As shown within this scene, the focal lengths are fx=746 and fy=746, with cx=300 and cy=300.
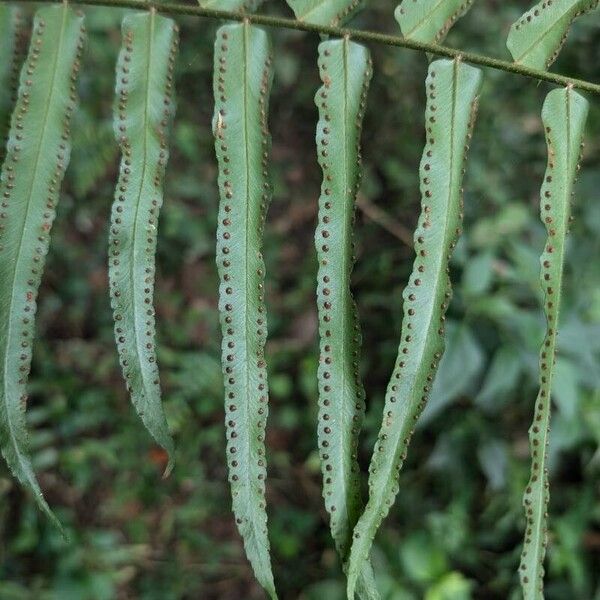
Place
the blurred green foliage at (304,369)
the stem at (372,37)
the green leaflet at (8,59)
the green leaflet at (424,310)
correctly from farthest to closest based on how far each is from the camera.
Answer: the blurred green foliage at (304,369) → the green leaflet at (8,59) → the stem at (372,37) → the green leaflet at (424,310)

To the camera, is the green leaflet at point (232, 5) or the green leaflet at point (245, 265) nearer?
the green leaflet at point (245, 265)

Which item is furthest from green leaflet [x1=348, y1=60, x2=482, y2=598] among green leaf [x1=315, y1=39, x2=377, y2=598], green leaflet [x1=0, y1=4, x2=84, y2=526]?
green leaflet [x1=0, y1=4, x2=84, y2=526]

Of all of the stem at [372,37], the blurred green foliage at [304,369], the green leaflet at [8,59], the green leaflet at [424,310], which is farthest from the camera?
the blurred green foliage at [304,369]

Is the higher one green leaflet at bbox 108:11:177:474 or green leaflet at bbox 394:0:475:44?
green leaflet at bbox 394:0:475:44

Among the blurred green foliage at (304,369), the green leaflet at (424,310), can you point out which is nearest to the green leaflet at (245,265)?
the green leaflet at (424,310)

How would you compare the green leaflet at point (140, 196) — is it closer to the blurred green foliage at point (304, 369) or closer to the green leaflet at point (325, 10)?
the green leaflet at point (325, 10)

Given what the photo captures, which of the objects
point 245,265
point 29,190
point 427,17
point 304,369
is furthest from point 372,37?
point 304,369

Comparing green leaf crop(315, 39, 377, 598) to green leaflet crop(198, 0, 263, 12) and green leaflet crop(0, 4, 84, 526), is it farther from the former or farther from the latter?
green leaflet crop(0, 4, 84, 526)
